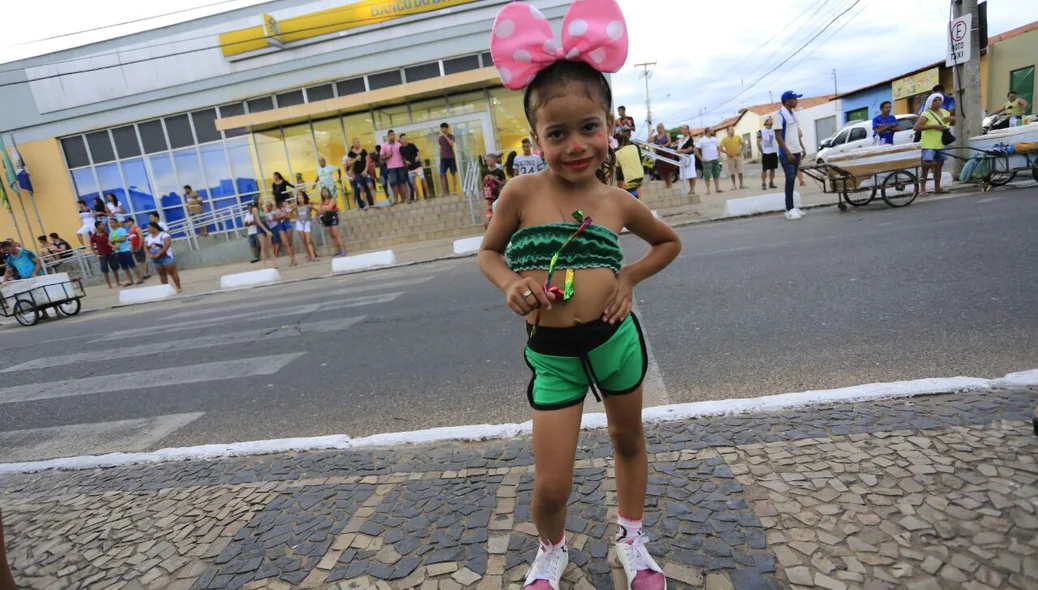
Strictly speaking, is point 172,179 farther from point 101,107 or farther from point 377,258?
point 377,258

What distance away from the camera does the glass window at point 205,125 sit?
21109 millimetres

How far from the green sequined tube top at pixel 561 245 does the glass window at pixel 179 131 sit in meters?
24.2

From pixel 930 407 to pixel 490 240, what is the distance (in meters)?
2.34

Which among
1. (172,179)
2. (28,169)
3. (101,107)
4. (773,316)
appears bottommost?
(773,316)

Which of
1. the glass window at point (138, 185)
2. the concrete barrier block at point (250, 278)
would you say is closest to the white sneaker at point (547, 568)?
the concrete barrier block at point (250, 278)

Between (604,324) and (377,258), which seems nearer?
(604,324)

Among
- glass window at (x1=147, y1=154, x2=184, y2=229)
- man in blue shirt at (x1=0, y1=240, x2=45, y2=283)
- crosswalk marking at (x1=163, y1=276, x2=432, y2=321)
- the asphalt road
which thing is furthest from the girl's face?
glass window at (x1=147, y1=154, x2=184, y2=229)

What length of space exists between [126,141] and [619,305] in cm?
2672

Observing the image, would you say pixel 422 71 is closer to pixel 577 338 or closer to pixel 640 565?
pixel 577 338

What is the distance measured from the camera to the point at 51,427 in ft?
14.6

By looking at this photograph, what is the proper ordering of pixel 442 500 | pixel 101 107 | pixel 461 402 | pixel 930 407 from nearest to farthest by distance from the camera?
pixel 442 500 < pixel 930 407 < pixel 461 402 < pixel 101 107

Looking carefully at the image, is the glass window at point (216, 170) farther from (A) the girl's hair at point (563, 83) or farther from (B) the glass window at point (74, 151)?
(A) the girl's hair at point (563, 83)

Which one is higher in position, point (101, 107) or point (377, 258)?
point (101, 107)

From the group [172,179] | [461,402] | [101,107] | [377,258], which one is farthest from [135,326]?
[101,107]
